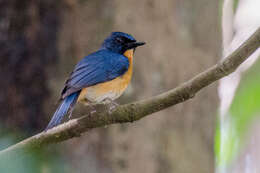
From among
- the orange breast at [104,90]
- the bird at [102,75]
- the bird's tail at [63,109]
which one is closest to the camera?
the bird's tail at [63,109]

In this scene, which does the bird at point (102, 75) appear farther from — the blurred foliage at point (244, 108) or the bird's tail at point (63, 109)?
the blurred foliage at point (244, 108)

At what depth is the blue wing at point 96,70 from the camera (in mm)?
3203

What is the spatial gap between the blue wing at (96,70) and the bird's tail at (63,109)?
0.19 ft

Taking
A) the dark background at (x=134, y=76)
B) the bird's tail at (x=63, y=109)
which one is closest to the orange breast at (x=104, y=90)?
the bird's tail at (x=63, y=109)

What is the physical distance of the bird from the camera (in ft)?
10.4

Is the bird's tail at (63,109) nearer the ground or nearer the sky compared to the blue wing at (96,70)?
nearer the ground

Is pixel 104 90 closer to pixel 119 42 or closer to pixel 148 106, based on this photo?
pixel 119 42

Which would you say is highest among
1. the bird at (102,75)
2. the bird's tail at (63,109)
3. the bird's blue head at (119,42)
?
the bird's blue head at (119,42)

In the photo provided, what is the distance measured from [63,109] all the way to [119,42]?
1.41 meters

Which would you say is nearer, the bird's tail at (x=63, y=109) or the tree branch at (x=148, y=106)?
the tree branch at (x=148, y=106)

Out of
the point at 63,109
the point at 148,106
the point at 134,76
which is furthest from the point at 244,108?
the point at 134,76

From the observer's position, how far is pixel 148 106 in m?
2.44

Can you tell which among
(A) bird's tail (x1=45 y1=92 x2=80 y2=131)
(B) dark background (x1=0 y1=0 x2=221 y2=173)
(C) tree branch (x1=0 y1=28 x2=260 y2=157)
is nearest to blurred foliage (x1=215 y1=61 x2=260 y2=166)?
(C) tree branch (x1=0 y1=28 x2=260 y2=157)

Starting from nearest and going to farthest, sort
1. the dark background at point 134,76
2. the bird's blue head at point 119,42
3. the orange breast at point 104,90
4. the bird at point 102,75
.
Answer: the bird at point 102,75
the orange breast at point 104,90
the dark background at point 134,76
the bird's blue head at point 119,42
